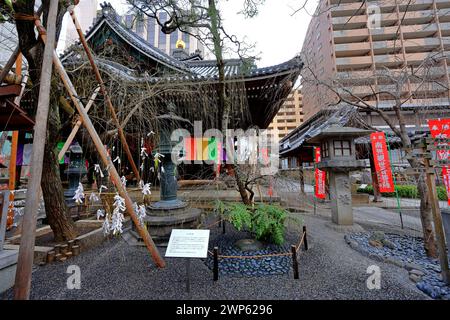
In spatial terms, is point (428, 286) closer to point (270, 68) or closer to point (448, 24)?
point (270, 68)

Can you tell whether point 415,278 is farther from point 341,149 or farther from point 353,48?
point 353,48

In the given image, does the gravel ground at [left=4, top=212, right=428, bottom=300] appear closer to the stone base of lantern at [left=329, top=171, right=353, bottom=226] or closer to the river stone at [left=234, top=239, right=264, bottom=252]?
the river stone at [left=234, top=239, right=264, bottom=252]

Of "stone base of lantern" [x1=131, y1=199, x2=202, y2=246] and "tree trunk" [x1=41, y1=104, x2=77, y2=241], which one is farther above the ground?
"tree trunk" [x1=41, y1=104, x2=77, y2=241]

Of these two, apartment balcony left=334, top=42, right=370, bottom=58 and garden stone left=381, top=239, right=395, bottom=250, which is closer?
garden stone left=381, top=239, right=395, bottom=250

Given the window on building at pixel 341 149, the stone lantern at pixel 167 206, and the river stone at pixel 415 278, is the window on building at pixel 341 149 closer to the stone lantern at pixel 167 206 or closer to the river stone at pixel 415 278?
the river stone at pixel 415 278

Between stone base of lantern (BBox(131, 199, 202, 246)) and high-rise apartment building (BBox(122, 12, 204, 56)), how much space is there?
4.35m

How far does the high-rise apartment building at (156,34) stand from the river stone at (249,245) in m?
5.02

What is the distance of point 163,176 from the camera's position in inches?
187

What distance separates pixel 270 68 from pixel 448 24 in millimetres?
35271

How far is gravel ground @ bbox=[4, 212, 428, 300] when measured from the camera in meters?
2.30

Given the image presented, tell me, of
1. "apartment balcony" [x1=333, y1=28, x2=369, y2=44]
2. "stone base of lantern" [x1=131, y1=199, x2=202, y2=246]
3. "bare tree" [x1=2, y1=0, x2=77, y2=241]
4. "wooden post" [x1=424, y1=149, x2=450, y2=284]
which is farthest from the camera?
"apartment balcony" [x1=333, y1=28, x2=369, y2=44]

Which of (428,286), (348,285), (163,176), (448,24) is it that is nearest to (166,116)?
(163,176)

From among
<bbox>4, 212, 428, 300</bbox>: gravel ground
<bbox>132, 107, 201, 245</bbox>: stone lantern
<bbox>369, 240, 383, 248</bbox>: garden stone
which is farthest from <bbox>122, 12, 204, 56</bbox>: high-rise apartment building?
<bbox>369, 240, 383, 248</bbox>: garden stone
